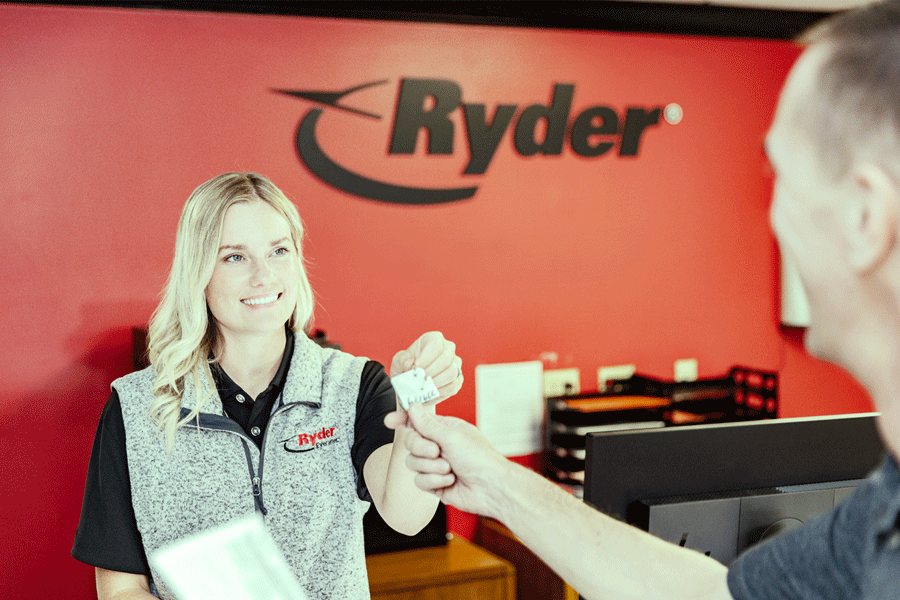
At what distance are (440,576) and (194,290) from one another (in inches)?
64.9

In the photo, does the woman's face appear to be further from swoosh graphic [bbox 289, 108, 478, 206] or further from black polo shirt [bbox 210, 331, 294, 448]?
swoosh graphic [bbox 289, 108, 478, 206]

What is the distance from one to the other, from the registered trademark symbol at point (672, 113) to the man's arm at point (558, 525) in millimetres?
2847

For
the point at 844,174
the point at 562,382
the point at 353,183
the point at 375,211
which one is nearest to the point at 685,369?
the point at 562,382

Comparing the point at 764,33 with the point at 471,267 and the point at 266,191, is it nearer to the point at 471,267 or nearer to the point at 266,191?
the point at 471,267

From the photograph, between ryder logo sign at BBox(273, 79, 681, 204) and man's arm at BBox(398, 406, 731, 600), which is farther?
ryder logo sign at BBox(273, 79, 681, 204)

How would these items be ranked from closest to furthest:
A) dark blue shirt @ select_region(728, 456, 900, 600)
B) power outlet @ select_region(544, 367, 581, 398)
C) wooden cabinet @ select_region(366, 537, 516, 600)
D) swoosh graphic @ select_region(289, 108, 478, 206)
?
1. dark blue shirt @ select_region(728, 456, 900, 600)
2. wooden cabinet @ select_region(366, 537, 516, 600)
3. swoosh graphic @ select_region(289, 108, 478, 206)
4. power outlet @ select_region(544, 367, 581, 398)

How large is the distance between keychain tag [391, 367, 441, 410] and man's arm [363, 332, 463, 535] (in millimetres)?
35

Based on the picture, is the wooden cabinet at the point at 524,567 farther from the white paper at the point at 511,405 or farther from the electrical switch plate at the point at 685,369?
the electrical switch plate at the point at 685,369

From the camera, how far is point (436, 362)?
1609 millimetres

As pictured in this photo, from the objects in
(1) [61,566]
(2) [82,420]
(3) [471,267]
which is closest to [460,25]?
(3) [471,267]

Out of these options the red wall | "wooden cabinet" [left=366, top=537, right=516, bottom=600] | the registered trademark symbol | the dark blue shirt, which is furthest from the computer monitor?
the registered trademark symbol

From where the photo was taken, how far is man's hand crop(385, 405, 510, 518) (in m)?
1.41

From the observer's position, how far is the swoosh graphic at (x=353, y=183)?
10.8 ft

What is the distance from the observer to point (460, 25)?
350cm
